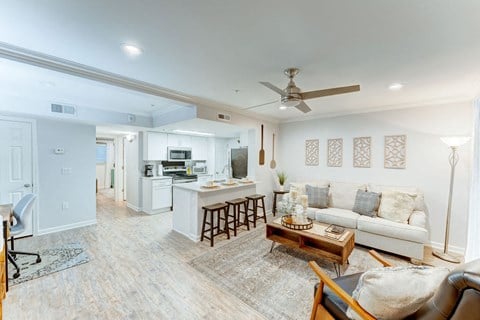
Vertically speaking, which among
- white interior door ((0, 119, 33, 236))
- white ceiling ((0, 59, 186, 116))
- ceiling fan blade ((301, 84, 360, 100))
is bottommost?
white interior door ((0, 119, 33, 236))

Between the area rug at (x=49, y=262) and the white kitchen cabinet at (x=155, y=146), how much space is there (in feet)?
8.60

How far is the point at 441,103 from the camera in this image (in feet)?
11.4

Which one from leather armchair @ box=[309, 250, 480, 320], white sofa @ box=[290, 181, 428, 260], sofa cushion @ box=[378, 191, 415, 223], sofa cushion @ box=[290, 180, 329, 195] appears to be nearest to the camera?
leather armchair @ box=[309, 250, 480, 320]

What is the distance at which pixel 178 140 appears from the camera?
5996 millimetres

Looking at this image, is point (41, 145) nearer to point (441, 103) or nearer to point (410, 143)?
point (410, 143)

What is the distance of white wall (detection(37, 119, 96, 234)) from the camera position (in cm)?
380

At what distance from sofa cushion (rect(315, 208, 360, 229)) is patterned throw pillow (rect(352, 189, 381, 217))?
119 millimetres

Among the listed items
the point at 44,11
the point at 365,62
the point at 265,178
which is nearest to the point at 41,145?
the point at 44,11

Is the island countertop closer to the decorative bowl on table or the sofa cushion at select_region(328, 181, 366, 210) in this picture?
the decorative bowl on table

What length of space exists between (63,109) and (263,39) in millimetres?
3994

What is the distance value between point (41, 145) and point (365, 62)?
17.5 ft

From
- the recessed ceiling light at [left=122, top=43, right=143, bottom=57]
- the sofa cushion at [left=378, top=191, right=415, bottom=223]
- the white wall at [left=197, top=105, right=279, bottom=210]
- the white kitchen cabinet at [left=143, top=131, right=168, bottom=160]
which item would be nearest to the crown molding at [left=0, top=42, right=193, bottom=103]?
the recessed ceiling light at [left=122, top=43, right=143, bottom=57]

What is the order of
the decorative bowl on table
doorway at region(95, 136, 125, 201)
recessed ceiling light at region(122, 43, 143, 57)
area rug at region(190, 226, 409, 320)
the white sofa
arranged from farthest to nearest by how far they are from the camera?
doorway at region(95, 136, 125, 201) → the white sofa → the decorative bowl on table → area rug at region(190, 226, 409, 320) → recessed ceiling light at region(122, 43, 143, 57)

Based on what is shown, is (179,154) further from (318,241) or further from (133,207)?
(318,241)
